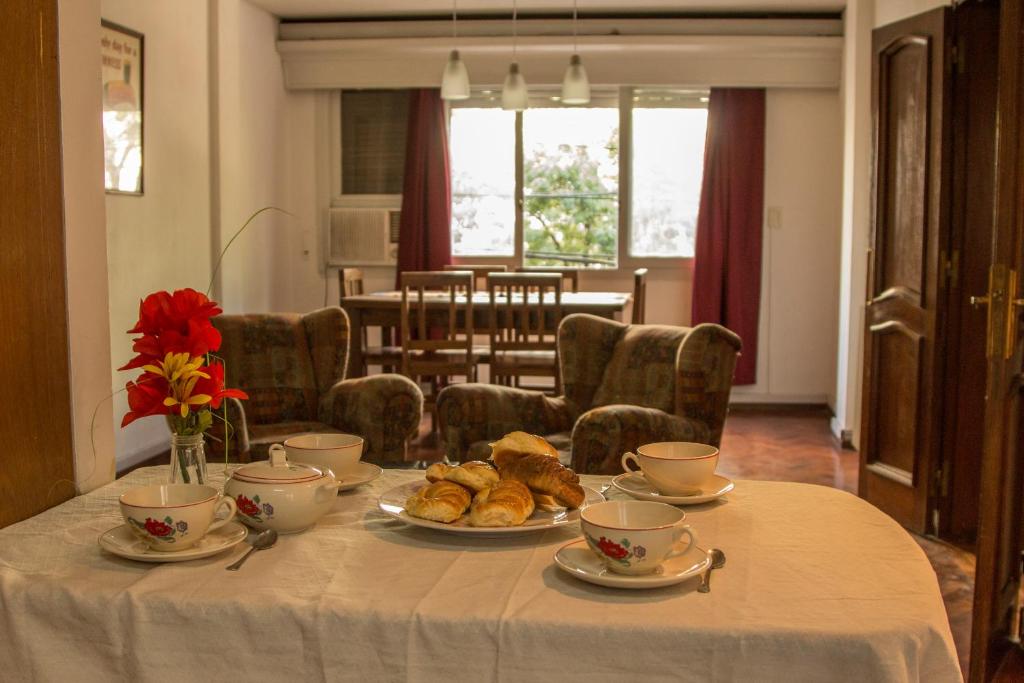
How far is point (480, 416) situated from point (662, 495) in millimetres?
1760

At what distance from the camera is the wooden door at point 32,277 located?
55.2 inches

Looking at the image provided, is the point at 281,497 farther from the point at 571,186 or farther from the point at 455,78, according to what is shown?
the point at 571,186

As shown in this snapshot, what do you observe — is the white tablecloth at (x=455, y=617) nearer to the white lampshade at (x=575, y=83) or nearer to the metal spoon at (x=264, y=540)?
the metal spoon at (x=264, y=540)

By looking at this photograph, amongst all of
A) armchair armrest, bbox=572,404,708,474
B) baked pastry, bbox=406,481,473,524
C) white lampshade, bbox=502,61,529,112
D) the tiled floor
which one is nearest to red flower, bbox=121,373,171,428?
baked pastry, bbox=406,481,473,524

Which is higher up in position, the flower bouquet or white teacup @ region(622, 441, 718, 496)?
the flower bouquet

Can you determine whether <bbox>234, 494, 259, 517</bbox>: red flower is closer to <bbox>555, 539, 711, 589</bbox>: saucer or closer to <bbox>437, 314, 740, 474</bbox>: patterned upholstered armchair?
<bbox>555, 539, 711, 589</bbox>: saucer

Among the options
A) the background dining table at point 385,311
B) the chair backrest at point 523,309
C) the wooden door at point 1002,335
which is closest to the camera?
the wooden door at point 1002,335

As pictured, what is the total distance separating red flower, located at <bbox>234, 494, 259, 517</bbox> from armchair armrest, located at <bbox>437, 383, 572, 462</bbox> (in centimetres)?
191

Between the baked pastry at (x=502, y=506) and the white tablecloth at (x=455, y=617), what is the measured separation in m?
0.03

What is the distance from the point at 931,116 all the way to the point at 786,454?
7.14 ft

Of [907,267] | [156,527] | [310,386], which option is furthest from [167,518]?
[907,267]

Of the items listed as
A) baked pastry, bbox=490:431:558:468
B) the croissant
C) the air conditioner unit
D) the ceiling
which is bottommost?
the croissant

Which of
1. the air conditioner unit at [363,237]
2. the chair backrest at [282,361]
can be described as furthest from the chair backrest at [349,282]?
the chair backrest at [282,361]

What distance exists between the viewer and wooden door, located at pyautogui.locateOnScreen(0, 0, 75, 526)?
140 centimetres
